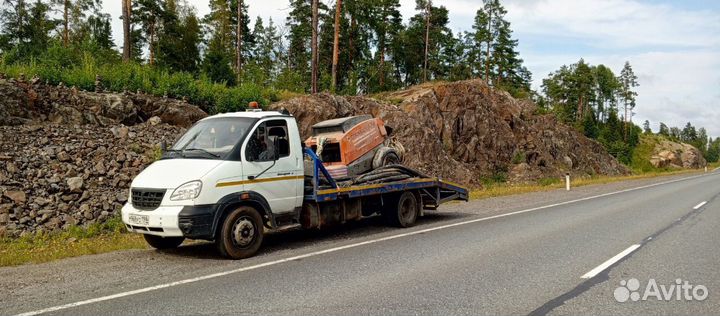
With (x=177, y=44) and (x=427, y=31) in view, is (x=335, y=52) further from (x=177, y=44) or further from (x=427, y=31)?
(x=427, y=31)

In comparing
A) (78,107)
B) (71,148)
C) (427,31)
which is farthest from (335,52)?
(427,31)

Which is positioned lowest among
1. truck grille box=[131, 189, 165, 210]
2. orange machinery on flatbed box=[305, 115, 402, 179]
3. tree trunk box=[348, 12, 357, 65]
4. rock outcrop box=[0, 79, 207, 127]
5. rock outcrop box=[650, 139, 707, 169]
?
rock outcrop box=[650, 139, 707, 169]

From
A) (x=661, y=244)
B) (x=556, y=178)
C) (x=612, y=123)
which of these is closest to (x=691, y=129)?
(x=612, y=123)

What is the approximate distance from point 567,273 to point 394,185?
16.9 feet

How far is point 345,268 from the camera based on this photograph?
22.3ft

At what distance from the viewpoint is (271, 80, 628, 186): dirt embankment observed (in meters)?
25.6

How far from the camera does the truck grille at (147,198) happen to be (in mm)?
7309

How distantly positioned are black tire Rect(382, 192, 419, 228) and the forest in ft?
35.4

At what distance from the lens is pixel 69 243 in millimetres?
9680

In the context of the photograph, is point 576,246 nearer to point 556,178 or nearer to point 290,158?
point 290,158

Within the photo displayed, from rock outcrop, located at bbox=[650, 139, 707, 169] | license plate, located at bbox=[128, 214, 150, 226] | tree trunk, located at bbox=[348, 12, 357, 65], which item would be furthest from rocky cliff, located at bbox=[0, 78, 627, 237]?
rock outcrop, located at bbox=[650, 139, 707, 169]

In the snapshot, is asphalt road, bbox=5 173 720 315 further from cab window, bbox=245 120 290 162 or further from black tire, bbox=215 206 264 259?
cab window, bbox=245 120 290 162

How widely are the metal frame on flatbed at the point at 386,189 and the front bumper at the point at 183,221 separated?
87.3 inches

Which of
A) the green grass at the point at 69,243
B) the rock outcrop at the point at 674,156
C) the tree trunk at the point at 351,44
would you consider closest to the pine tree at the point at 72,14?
the tree trunk at the point at 351,44
